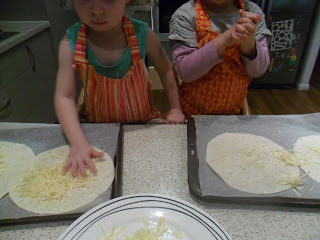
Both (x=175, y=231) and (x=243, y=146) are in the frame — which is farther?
(x=243, y=146)

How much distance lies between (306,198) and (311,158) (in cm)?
17

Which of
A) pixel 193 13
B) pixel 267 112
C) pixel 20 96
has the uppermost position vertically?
pixel 193 13

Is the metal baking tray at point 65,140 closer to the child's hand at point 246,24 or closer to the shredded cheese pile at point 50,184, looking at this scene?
the shredded cheese pile at point 50,184

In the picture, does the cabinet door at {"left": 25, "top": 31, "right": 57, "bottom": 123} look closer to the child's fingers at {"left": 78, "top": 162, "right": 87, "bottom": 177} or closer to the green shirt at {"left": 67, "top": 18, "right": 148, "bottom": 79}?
the green shirt at {"left": 67, "top": 18, "right": 148, "bottom": 79}

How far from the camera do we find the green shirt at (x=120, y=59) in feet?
2.78

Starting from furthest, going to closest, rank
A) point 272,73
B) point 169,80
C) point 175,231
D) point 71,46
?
point 272,73
point 169,80
point 71,46
point 175,231

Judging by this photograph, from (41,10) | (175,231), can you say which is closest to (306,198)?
(175,231)

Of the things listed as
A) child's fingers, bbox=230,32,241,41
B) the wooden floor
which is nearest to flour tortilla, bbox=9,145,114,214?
child's fingers, bbox=230,32,241,41

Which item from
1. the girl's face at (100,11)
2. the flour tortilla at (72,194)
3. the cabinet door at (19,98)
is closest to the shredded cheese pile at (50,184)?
the flour tortilla at (72,194)

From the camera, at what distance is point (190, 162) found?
2.24ft

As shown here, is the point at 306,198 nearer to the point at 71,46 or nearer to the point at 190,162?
the point at 190,162

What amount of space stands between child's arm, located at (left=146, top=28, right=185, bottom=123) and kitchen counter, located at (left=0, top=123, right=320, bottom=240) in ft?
0.35

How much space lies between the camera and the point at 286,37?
2.65 meters

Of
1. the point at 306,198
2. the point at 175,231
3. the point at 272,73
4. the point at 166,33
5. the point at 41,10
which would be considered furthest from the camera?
the point at 272,73
